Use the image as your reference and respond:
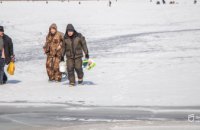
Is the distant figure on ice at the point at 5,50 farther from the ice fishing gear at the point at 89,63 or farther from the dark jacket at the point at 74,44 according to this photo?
the ice fishing gear at the point at 89,63

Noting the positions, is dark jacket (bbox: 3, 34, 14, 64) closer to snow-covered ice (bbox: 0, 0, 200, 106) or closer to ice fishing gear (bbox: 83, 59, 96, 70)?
snow-covered ice (bbox: 0, 0, 200, 106)

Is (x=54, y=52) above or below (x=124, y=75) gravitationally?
above

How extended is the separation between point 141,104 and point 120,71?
5.22 metres

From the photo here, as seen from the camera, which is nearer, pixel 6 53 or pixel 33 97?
pixel 33 97

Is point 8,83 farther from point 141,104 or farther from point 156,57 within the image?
point 156,57

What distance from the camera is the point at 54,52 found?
470 inches

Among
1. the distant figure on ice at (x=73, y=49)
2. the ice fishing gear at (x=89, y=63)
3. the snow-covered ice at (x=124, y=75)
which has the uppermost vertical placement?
the distant figure on ice at (x=73, y=49)

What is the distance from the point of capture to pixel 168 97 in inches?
372

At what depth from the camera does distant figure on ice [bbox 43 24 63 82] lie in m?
11.8

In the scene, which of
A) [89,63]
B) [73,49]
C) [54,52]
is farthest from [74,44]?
[54,52]

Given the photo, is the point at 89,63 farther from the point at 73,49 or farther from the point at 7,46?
the point at 7,46

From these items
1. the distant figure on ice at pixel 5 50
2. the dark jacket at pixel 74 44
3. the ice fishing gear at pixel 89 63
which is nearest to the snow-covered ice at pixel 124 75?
the ice fishing gear at pixel 89 63

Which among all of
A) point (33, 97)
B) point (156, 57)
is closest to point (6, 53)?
point (33, 97)

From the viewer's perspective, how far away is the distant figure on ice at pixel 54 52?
1184cm
